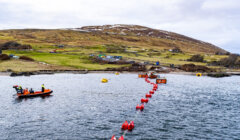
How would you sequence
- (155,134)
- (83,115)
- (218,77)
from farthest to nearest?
(218,77)
(83,115)
(155,134)

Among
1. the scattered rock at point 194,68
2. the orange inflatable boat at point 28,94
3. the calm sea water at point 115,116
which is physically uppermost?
→ the scattered rock at point 194,68

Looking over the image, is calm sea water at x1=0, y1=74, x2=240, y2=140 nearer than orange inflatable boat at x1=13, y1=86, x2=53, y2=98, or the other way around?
calm sea water at x1=0, y1=74, x2=240, y2=140

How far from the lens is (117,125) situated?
40.9m

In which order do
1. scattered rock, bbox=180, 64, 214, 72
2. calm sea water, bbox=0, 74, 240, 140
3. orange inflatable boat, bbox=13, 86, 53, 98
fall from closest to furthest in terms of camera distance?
1. calm sea water, bbox=0, 74, 240, 140
2. orange inflatable boat, bbox=13, 86, 53, 98
3. scattered rock, bbox=180, 64, 214, 72

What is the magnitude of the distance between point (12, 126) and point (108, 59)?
121 metres

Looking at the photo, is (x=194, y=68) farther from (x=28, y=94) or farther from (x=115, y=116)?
(x=115, y=116)

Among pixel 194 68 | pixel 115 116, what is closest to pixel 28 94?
pixel 115 116

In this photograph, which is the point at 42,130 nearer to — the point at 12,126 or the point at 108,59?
the point at 12,126

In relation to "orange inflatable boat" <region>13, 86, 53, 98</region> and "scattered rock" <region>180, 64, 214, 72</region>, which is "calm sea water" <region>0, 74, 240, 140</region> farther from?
"scattered rock" <region>180, 64, 214, 72</region>

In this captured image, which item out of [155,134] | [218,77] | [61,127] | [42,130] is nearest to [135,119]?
[155,134]

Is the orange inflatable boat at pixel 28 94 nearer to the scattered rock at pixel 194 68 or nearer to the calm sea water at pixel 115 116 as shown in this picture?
the calm sea water at pixel 115 116

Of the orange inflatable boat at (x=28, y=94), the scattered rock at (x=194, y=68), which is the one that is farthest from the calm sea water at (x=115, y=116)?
the scattered rock at (x=194, y=68)

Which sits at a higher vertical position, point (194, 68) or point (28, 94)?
point (194, 68)

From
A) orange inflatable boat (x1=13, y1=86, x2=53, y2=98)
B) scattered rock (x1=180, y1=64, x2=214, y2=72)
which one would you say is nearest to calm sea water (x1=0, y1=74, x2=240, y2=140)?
orange inflatable boat (x1=13, y1=86, x2=53, y2=98)
